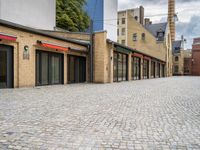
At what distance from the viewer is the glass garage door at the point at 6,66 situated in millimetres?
11711

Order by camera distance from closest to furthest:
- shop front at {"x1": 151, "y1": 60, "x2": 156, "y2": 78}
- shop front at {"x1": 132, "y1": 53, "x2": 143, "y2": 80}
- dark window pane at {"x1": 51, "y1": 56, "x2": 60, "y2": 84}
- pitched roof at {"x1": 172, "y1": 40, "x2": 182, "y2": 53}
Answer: dark window pane at {"x1": 51, "y1": 56, "x2": 60, "y2": 84}
shop front at {"x1": 132, "y1": 53, "x2": 143, "y2": 80}
shop front at {"x1": 151, "y1": 60, "x2": 156, "y2": 78}
pitched roof at {"x1": 172, "y1": 40, "x2": 182, "y2": 53}

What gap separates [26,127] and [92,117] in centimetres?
163

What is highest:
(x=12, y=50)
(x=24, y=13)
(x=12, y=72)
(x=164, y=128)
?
(x=24, y=13)

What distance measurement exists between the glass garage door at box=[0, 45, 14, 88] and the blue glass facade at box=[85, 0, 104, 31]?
22.9m

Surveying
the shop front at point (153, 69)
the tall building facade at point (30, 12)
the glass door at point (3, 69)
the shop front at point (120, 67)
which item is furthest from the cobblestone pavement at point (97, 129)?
the shop front at point (153, 69)

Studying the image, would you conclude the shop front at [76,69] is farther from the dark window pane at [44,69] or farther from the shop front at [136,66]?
the shop front at [136,66]

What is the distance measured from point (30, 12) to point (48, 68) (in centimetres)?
1005

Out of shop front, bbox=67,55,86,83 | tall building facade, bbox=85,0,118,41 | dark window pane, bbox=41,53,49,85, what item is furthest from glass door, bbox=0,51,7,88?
tall building facade, bbox=85,0,118,41

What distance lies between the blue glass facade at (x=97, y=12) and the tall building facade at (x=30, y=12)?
10.0 metres

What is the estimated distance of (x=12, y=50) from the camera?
481 inches

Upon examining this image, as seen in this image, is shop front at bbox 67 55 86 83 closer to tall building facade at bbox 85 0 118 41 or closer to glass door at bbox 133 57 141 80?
glass door at bbox 133 57 141 80

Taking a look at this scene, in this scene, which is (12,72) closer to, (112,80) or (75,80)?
(75,80)

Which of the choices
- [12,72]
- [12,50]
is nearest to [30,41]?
[12,50]

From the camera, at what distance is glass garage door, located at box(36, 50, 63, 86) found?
14.1 m
